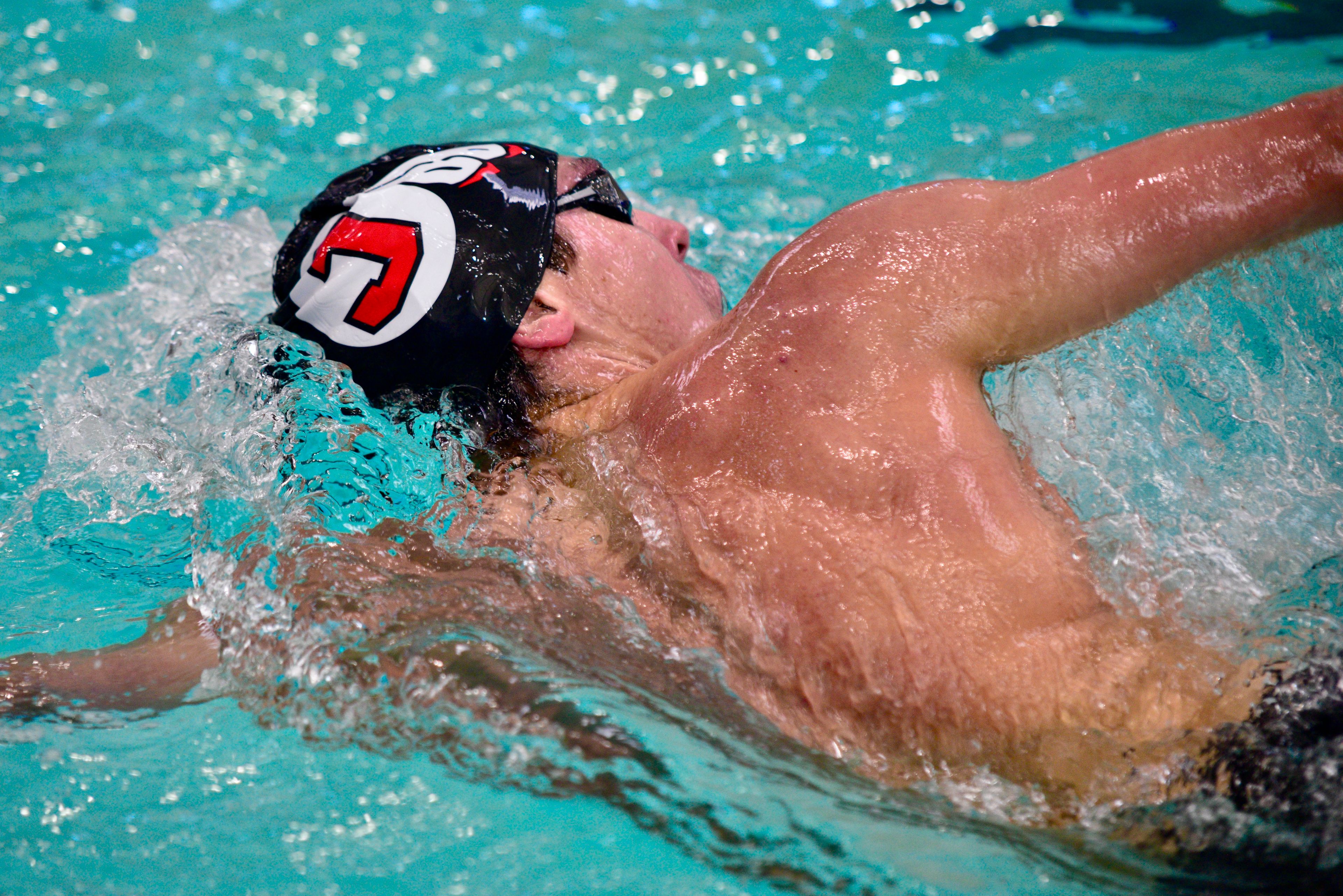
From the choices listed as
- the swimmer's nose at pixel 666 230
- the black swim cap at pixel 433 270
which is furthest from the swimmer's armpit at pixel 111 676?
the swimmer's nose at pixel 666 230

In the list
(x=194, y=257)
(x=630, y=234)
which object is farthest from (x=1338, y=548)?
(x=194, y=257)

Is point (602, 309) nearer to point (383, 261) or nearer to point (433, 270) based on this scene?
point (433, 270)

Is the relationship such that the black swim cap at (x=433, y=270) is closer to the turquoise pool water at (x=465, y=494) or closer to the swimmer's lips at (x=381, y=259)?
the swimmer's lips at (x=381, y=259)

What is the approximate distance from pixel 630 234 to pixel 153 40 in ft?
11.0

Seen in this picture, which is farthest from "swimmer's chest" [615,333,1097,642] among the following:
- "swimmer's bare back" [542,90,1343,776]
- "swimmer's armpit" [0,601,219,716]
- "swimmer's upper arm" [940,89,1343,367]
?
"swimmer's armpit" [0,601,219,716]

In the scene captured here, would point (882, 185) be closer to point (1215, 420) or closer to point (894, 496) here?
point (1215, 420)

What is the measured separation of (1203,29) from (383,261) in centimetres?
409

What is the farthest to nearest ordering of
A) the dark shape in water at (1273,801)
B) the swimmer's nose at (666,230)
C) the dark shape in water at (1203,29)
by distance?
the dark shape in water at (1203,29)
the swimmer's nose at (666,230)
the dark shape in water at (1273,801)

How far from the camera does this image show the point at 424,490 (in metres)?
2.19

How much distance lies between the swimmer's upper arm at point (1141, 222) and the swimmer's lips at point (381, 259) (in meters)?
1.06

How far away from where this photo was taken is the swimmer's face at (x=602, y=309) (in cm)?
196

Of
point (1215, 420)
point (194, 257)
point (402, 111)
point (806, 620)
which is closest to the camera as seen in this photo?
point (806, 620)

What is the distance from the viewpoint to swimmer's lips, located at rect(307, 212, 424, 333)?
6.30 feet

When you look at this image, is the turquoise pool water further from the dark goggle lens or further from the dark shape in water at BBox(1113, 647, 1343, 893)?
the dark goggle lens
